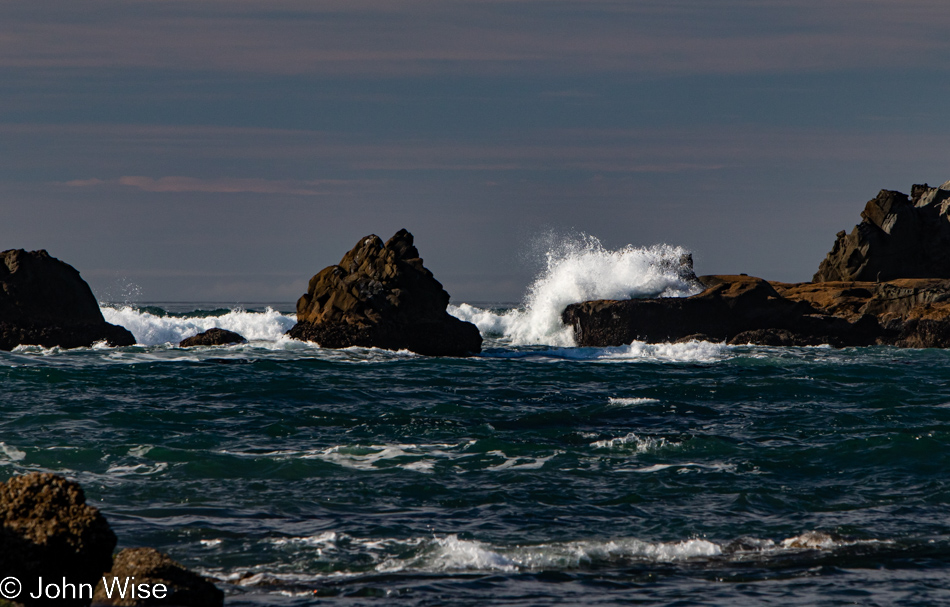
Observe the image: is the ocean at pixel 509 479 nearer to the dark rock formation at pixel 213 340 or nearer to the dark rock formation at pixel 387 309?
the dark rock formation at pixel 387 309

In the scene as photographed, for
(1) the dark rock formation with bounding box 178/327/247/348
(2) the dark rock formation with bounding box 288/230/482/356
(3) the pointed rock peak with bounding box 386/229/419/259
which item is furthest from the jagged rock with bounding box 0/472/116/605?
(1) the dark rock formation with bounding box 178/327/247/348

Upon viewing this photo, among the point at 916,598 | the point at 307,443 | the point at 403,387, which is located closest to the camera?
the point at 916,598

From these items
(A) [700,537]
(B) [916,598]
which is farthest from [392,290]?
(B) [916,598]

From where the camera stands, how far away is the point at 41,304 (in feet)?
129

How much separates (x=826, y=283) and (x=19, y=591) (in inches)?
2377

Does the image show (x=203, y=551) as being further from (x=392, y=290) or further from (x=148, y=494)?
(x=392, y=290)

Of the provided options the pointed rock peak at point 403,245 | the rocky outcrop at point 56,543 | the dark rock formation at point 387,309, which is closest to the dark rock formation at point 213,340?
the dark rock formation at point 387,309

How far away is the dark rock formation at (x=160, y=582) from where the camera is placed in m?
7.77

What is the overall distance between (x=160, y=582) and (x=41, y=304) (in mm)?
34964

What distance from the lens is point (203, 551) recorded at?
10172 mm

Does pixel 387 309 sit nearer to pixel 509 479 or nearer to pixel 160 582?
pixel 509 479

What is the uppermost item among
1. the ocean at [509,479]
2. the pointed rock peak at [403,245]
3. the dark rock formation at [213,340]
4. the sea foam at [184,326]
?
the pointed rock peak at [403,245]

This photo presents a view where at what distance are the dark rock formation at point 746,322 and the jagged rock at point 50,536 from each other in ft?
134
